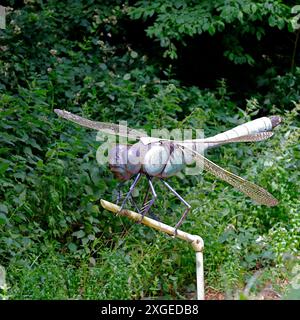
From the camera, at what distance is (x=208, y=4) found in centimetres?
732

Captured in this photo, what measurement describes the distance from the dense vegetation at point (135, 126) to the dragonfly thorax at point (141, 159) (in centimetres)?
68

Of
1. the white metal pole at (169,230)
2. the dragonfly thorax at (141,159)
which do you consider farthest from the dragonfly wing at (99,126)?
the white metal pole at (169,230)

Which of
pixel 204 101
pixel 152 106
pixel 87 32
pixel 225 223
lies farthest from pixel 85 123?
pixel 87 32

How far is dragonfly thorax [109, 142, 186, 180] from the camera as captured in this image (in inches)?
157

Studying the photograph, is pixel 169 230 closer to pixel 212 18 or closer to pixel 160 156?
pixel 160 156

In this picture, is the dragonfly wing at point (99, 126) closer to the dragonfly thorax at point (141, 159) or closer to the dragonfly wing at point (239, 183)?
the dragonfly thorax at point (141, 159)

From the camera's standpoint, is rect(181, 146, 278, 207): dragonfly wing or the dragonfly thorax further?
rect(181, 146, 278, 207): dragonfly wing

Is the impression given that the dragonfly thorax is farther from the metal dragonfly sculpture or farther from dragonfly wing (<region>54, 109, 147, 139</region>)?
dragonfly wing (<region>54, 109, 147, 139</region>)

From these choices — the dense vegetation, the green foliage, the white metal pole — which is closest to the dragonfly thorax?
the white metal pole

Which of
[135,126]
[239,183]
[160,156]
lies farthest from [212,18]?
[160,156]

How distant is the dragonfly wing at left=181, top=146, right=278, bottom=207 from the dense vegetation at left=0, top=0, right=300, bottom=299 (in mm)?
478

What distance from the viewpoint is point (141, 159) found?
4.02 metres

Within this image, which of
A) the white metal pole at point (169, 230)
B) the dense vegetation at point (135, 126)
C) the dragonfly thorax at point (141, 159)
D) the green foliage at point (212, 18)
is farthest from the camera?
the green foliage at point (212, 18)

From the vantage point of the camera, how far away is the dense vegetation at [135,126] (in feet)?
16.2
